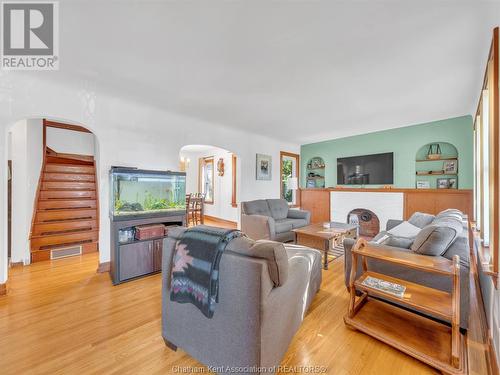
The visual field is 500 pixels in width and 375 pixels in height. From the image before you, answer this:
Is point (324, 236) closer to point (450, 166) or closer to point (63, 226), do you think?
point (450, 166)

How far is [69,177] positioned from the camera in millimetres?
3945

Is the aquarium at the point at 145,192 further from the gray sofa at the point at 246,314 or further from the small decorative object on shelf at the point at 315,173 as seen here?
the small decorative object on shelf at the point at 315,173

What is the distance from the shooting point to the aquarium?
2.79 m

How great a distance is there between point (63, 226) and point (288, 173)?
5.31m

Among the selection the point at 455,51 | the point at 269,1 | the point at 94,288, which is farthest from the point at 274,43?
the point at 94,288

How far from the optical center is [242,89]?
284 centimetres

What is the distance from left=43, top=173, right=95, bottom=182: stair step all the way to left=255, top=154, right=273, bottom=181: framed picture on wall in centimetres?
341

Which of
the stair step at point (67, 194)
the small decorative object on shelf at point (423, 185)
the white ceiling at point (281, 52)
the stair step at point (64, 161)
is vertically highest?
the white ceiling at point (281, 52)

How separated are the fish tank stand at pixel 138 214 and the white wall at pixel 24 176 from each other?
1.62 m

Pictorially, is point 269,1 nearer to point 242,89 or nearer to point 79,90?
point 242,89

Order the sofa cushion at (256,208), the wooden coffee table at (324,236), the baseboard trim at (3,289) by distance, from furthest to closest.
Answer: the sofa cushion at (256,208) < the wooden coffee table at (324,236) < the baseboard trim at (3,289)

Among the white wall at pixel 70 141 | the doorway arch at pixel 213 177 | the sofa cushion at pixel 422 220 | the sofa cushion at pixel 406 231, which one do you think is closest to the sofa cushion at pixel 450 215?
the sofa cushion at pixel 422 220

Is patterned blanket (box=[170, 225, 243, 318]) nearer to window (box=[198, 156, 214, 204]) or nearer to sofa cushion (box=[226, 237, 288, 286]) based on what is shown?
sofa cushion (box=[226, 237, 288, 286])

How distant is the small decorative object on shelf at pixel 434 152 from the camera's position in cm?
439
